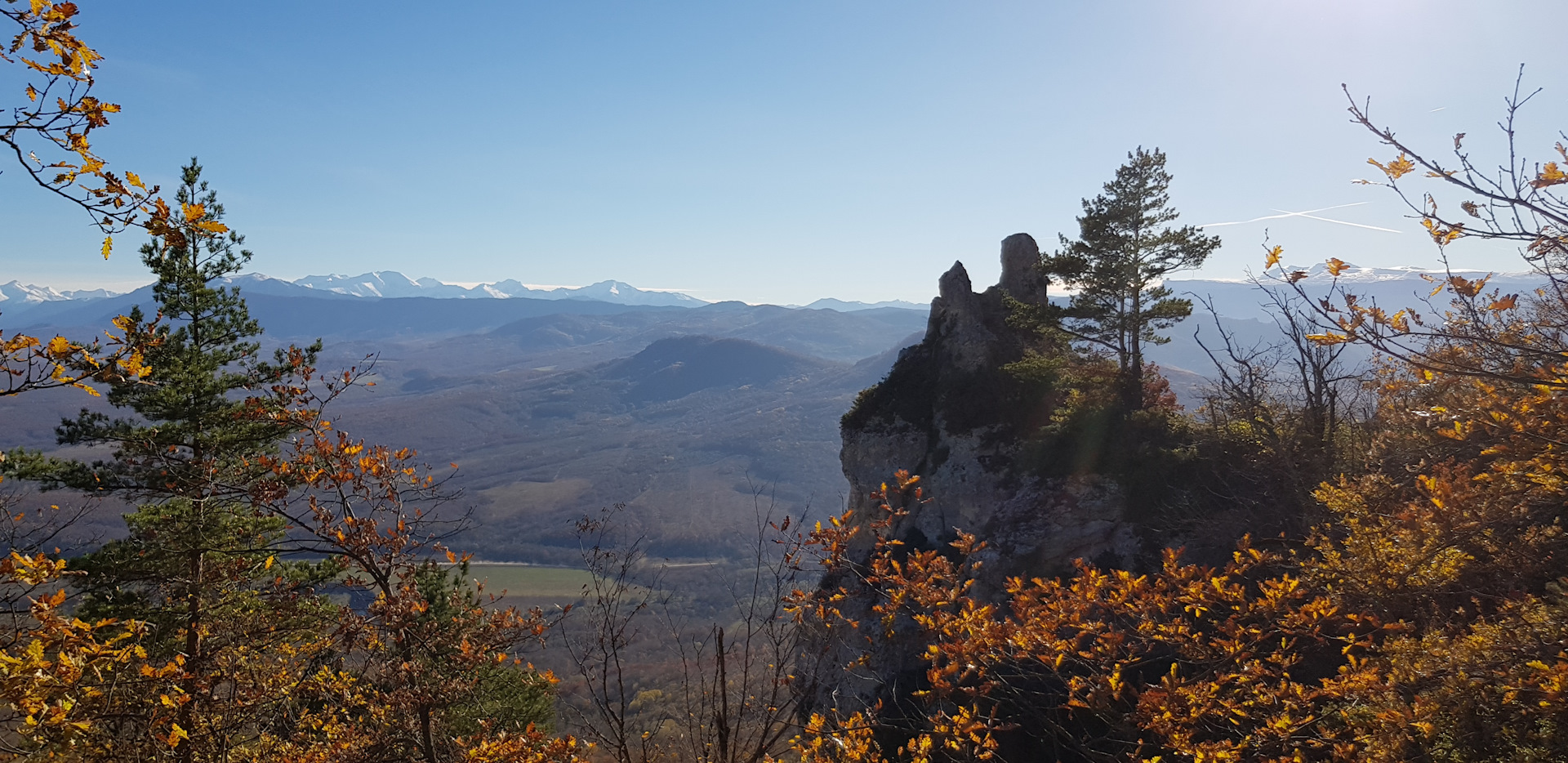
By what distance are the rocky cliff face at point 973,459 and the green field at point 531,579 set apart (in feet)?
246

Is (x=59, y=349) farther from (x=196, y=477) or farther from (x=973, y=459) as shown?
(x=973, y=459)

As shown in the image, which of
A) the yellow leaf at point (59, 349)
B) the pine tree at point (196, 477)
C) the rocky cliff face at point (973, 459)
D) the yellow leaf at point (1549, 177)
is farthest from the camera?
the rocky cliff face at point (973, 459)

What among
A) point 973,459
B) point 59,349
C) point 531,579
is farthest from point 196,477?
point 531,579

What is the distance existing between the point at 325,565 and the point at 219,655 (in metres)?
2.26

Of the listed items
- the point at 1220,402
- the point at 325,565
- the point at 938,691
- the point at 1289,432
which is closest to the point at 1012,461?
the point at 1220,402

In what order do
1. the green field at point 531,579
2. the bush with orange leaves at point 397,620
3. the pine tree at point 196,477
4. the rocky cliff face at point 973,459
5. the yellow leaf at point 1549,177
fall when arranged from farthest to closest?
the green field at point 531,579
the rocky cliff face at point 973,459
the pine tree at point 196,477
the bush with orange leaves at point 397,620
the yellow leaf at point 1549,177

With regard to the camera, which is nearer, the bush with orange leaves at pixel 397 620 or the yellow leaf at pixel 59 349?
the yellow leaf at pixel 59 349

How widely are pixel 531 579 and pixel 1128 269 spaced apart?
339 feet

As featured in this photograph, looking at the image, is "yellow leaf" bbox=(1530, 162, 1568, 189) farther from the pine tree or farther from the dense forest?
the pine tree

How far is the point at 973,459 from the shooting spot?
25734mm

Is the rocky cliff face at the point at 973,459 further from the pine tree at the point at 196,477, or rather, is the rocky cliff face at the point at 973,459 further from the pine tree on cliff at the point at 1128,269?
the pine tree at the point at 196,477

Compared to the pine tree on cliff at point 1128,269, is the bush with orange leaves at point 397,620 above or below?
below

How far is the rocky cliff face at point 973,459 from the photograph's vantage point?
2181 cm

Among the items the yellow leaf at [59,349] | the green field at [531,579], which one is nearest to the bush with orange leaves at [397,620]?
the yellow leaf at [59,349]
